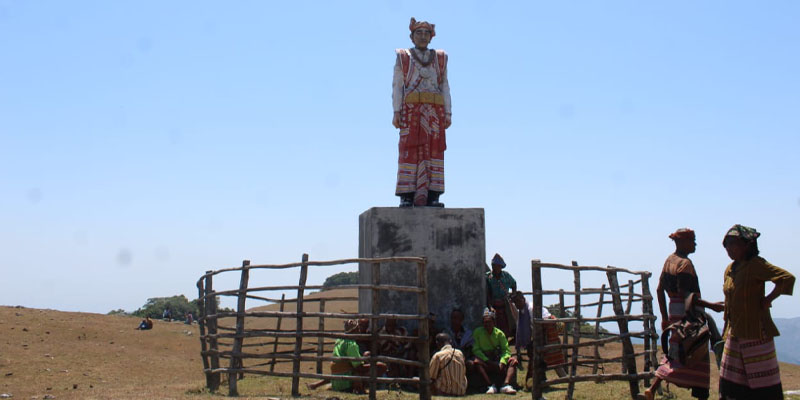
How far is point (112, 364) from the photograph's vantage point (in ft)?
45.2

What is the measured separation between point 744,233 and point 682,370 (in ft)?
5.59

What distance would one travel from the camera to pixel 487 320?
30.6 ft

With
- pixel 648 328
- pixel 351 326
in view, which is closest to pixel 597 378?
pixel 648 328

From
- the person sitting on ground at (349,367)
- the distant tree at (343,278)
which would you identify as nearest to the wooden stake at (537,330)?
the person sitting on ground at (349,367)

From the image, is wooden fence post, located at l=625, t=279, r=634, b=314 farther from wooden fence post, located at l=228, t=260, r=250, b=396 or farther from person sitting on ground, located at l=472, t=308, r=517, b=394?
wooden fence post, located at l=228, t=260, r=250, b=396

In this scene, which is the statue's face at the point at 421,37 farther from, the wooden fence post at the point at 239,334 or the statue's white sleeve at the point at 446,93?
the wooden fence post at the point at 239,334

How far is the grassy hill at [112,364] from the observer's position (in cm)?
933

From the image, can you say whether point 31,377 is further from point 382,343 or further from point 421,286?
point 421,286

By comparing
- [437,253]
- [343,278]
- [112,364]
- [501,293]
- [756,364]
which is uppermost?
[343,278]

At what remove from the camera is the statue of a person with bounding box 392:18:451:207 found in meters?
10.5

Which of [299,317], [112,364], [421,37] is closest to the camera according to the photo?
[299,317]

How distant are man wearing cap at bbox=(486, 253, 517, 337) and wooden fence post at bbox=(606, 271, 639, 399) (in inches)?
78.3

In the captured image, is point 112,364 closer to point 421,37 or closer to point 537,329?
point 421,37

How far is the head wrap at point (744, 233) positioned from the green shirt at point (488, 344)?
3.85m
